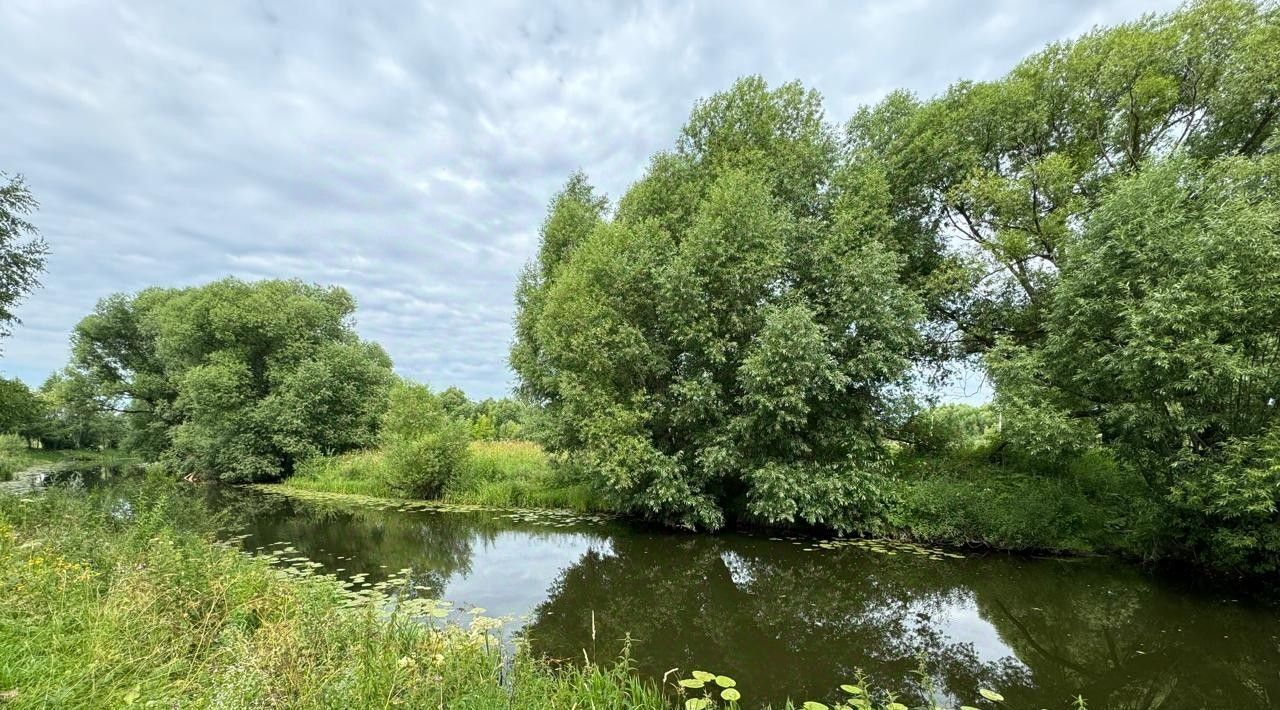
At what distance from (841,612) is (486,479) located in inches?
534

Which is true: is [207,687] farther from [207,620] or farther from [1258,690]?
[1258,690]

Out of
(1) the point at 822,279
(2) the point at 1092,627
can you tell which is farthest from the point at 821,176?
(2) the point at 1092,627

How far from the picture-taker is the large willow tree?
11828mm

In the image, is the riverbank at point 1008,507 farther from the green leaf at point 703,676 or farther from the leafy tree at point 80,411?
the leafy tree at point 80,411

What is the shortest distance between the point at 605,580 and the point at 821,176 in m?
12.7

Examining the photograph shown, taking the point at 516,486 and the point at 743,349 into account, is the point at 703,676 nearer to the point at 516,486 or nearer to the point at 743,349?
the point at 743,349

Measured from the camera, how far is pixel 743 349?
13086mm

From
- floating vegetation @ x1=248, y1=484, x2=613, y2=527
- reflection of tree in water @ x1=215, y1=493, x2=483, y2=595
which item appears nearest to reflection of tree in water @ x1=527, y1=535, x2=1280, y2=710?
reflection of tree in water @ x1=215, y1=493, x2=483, y2=595

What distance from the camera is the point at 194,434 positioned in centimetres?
2445

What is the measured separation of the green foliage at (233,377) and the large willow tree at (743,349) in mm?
15785

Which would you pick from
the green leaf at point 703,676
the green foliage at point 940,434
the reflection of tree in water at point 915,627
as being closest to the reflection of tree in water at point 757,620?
the reflection of tree in water at point 915,627

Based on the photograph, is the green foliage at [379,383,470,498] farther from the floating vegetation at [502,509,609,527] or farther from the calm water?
the calm water

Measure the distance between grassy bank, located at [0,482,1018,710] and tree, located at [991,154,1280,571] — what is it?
7.63 m

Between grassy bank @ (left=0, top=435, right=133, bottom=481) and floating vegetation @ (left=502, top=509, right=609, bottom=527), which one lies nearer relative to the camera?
floating vegetation @ (left=502, top=509, right=609, bottom=527)
